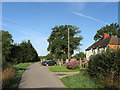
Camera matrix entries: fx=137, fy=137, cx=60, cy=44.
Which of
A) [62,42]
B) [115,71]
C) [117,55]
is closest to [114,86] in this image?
[115,71]

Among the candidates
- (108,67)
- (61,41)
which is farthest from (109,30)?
(108,67)

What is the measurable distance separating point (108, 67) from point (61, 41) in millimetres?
37337

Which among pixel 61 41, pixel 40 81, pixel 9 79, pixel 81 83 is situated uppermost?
pixel 61 41

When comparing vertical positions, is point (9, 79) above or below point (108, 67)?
below

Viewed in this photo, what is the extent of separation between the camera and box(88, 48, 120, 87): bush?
7488 millimetres

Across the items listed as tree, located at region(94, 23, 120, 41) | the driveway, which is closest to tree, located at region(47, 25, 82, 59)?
tree, located at region(94, 23, 120, 41)

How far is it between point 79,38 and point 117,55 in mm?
41499

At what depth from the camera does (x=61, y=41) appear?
45250 millimetres

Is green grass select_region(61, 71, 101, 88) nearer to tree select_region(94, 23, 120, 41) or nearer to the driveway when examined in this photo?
the driveway

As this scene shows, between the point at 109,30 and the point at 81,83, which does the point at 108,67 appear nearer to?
the point at 81,83

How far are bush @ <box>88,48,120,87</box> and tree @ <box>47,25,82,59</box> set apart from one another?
3430 cm

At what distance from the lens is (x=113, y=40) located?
32.2 metres

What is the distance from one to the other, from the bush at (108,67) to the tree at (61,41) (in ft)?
113

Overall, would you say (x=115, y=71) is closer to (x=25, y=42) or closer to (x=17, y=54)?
(x=17, y=54)
